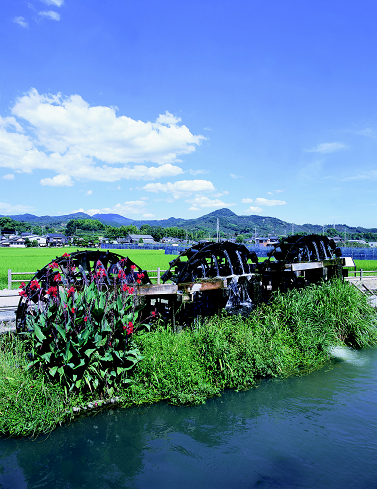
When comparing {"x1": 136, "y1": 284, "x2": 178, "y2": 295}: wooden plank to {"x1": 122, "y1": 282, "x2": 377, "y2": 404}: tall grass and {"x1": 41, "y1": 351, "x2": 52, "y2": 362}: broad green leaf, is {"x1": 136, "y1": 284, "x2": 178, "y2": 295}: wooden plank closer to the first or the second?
{"x1": 122, "y1": 282, "x2": 377, "y2": 404}: tall grass

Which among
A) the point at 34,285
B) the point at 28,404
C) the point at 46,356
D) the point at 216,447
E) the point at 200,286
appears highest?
the point at 34,285

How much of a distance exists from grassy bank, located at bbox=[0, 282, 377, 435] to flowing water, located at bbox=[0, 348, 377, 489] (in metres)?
0.31

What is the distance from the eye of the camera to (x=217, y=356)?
7.92 meters

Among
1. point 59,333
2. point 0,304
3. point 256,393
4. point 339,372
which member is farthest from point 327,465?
point 0,304

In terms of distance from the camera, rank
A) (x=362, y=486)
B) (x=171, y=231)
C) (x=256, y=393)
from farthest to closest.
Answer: (x=171, y=231) → (x=256, y=393) → (x=362, y=486)

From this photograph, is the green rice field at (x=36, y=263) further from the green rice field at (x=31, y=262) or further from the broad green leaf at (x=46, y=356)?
the broad green leaf at (x=46, y=356)

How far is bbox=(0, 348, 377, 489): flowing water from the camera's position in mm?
5160

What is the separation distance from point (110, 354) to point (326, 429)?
4150mm

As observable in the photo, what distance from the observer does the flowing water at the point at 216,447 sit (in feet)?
16.9

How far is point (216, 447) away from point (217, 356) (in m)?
2.22

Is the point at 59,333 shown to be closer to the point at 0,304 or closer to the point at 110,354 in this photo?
the point at 110,354

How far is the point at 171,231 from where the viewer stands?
168 m

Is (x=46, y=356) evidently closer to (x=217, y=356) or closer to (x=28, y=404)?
(x=28, y=404)

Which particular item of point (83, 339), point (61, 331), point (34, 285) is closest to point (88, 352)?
point (83, 339)
